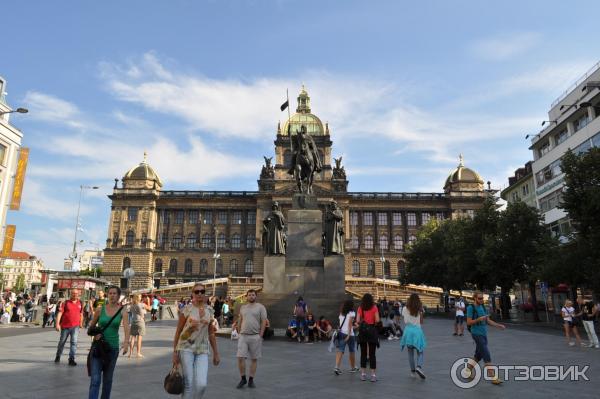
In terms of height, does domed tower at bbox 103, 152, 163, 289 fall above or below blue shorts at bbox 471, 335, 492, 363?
above

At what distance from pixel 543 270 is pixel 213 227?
70.0 metres

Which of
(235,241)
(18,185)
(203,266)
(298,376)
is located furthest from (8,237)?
(235,241)

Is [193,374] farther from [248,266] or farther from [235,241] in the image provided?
[235,241]

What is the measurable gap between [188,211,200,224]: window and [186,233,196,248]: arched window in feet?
9.19

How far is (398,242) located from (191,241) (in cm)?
4306

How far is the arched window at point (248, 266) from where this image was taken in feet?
280

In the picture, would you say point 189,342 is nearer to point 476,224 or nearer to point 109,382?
point 109,382

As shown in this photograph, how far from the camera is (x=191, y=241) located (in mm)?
89062

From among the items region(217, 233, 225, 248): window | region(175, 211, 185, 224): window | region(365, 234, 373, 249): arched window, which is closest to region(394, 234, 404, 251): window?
region(365, 234, 373, 249): arched window

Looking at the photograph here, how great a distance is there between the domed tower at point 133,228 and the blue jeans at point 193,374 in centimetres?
8277

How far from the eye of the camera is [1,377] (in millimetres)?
9164

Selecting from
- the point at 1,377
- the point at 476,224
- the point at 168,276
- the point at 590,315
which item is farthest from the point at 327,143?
the point at 1,377

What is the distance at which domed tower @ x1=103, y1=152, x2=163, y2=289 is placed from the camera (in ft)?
274

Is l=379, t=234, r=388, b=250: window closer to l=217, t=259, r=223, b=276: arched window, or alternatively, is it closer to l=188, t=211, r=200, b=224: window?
l=217, t=259, r=223, b=276: arched window
